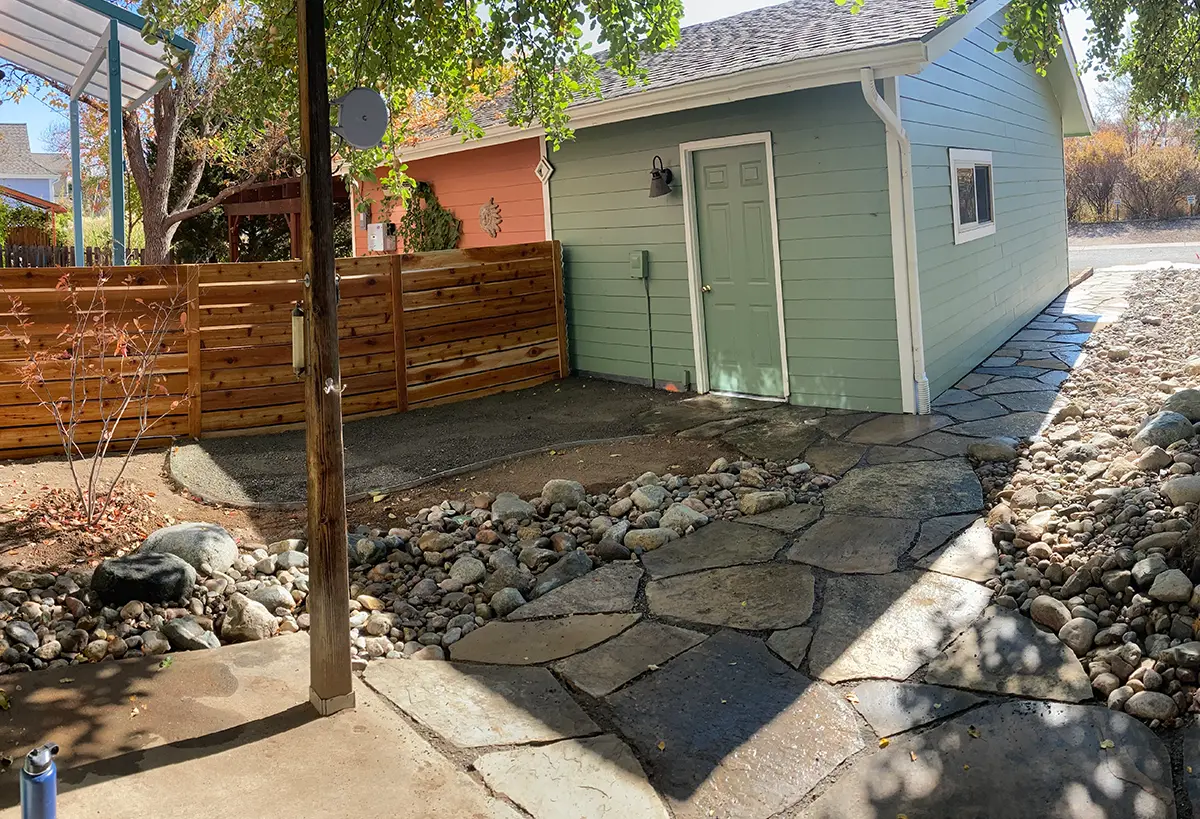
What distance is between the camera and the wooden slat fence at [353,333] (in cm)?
726

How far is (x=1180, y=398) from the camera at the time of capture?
20.6ft

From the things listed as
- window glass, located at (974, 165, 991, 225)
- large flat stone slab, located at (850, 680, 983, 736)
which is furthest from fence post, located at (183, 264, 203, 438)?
window glass, located at (974, 165, 991, 225)

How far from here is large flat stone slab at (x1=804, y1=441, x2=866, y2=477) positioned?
638 centimetres

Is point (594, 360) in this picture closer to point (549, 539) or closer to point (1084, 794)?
point (549, 539)

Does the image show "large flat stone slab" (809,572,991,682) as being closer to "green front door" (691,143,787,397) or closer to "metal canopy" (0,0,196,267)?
"green front door" (691,143,787,397)

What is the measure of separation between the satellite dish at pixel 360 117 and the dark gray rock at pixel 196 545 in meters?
2.42

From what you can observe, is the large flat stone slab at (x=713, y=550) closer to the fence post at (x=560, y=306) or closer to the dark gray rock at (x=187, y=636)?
the dark gray rock at (x=187, y=636)

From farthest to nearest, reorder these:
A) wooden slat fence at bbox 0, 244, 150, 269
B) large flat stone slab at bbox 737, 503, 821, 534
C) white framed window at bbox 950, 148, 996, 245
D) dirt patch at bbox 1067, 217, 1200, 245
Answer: dirt patch at bbox 1067, 217, 1200, 245 → wooden slat fence at bbox 0, 244, 150, 269 → white framed window at bbox 950, 148, 996, 245 → large flat stone slab at bbox 737, 503, 821, 534

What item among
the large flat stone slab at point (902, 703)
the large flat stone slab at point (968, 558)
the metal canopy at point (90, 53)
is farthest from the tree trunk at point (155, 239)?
the large flat stone slab at point (902, 703)

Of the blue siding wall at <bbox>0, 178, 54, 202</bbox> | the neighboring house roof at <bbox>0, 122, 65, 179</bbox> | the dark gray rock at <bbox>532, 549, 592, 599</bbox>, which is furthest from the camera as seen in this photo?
the blue siding wall at <bbox>0, 178, 54, 202</bbox>

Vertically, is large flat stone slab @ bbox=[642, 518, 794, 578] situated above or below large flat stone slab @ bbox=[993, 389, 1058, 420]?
below

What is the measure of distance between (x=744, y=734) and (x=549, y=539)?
226 cm

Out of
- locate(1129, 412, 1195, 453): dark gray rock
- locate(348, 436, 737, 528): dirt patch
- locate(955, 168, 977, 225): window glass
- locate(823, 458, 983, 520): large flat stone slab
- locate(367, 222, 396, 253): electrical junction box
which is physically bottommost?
locate(823, 458, 983, 520): large flat stone slab

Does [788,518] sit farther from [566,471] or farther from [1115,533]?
[566,471]
